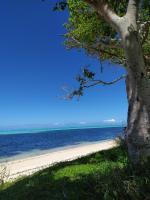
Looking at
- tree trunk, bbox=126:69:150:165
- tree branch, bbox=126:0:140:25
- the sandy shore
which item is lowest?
the sandy shore

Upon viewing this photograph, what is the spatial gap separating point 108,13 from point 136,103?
9.30ft

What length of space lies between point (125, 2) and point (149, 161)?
31.0 feet

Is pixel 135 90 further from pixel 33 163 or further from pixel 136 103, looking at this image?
pixel 33 163

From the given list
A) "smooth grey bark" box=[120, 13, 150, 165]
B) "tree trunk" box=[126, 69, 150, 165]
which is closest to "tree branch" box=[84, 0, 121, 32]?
"smooth grey bark" box=[120, 13, 150, 165]

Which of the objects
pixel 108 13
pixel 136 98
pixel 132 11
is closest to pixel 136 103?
pixel 136 98

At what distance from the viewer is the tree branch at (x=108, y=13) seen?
10457 mm

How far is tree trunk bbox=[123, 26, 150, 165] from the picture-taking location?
9391mm

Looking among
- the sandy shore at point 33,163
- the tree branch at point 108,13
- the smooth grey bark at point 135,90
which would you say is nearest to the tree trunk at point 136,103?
the smooth grey bark at point 135,90

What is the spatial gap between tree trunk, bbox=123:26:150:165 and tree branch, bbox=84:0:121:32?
20.3 inches

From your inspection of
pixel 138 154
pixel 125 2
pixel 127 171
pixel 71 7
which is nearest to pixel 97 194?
pixel 127 171

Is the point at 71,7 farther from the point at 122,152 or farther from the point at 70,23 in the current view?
the point at 122,152

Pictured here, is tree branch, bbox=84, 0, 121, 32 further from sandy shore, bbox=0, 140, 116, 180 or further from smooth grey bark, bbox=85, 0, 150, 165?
sandy shore, bbox=0, 140, 116, 180

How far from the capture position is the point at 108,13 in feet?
35.2

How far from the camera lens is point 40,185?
37.6 ft
